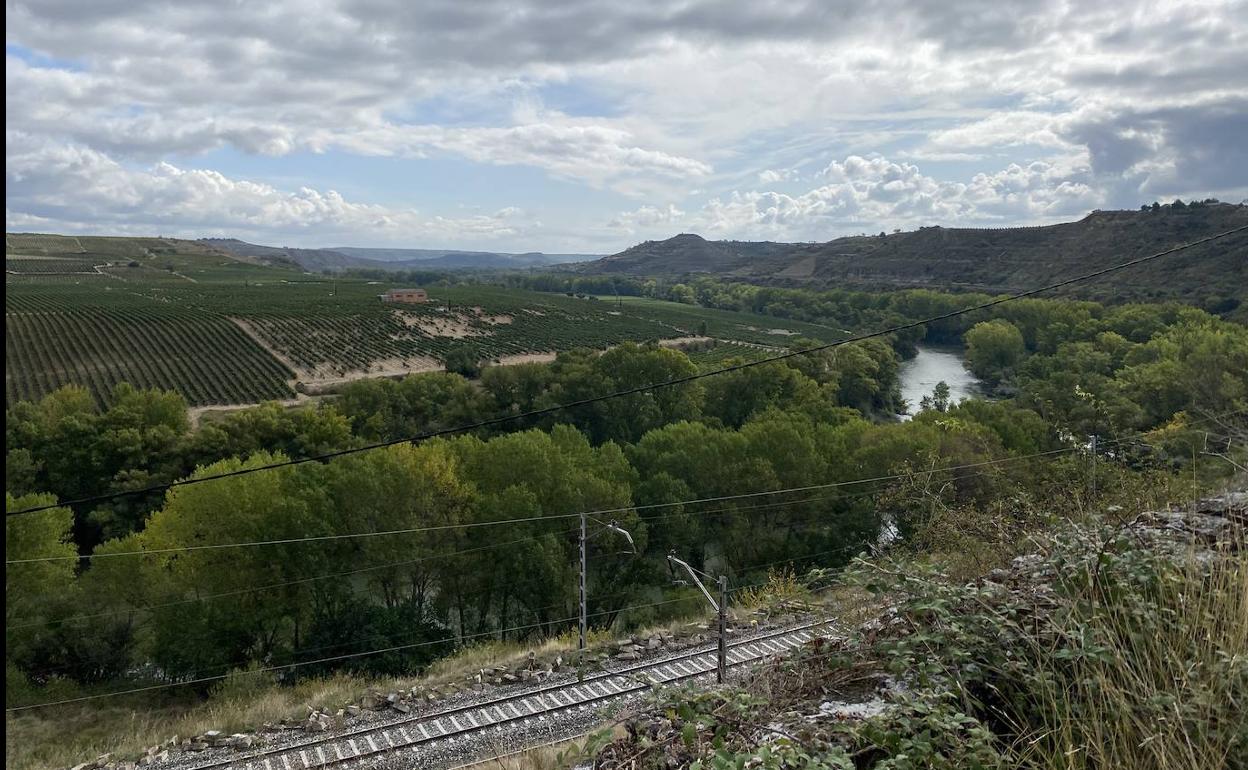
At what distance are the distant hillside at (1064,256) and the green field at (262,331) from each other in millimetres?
30658

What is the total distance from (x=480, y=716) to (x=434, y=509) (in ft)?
42.5

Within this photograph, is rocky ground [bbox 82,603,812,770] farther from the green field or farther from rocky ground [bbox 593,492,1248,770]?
A: the green field

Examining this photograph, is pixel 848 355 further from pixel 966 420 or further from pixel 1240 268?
pixel 1240 268

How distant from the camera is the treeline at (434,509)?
1991 cm

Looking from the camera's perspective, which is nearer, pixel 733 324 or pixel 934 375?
pixel 934 375

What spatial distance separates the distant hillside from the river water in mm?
17044

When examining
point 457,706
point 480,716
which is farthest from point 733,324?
point 480,716

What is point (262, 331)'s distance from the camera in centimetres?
7138

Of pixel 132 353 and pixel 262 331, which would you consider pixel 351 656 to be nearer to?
pixel 132 353

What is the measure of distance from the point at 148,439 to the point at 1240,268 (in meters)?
89.6

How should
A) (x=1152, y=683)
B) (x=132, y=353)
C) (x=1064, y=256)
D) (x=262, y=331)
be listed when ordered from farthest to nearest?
(x=1064, y=256)
(x=262, y=331)
(x=132, y=353)
(x=1152, y=683)

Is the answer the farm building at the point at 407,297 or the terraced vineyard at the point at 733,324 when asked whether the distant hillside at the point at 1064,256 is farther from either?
the farm building at the point at 407,297

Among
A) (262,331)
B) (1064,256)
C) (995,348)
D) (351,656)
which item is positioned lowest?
(351,656)

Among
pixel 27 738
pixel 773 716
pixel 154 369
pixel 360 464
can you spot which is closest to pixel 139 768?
pixel 27 738
